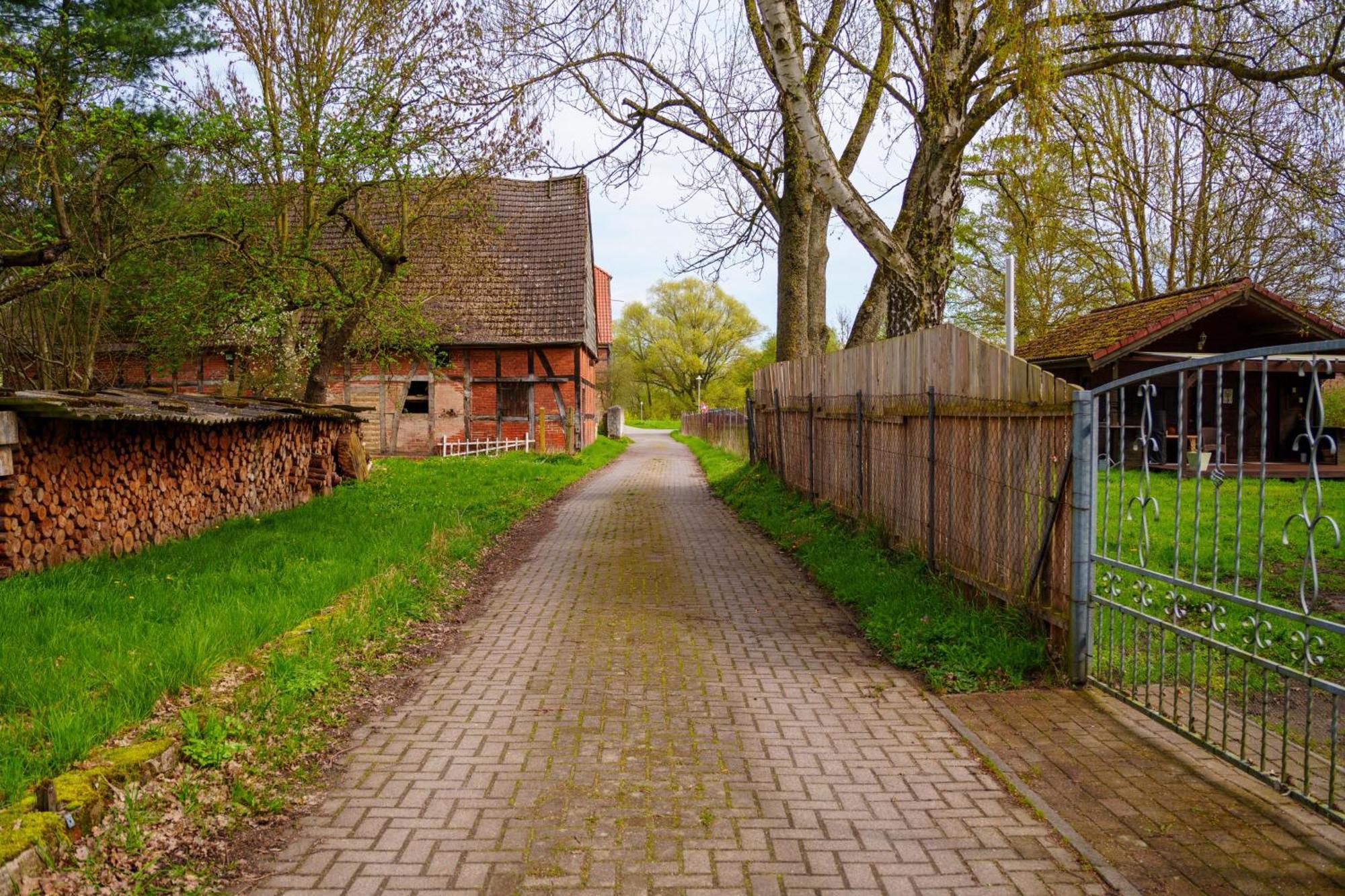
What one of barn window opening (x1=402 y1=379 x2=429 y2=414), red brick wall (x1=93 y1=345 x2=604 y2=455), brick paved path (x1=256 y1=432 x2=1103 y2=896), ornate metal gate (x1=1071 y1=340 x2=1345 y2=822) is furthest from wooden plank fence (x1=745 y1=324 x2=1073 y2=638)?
barn window opening (x1=402 y1=379 x2=429 y2=414)

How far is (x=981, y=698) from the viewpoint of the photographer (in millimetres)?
5281

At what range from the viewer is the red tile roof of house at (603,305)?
4606 cm

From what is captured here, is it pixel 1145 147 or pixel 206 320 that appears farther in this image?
pixel 1145 147

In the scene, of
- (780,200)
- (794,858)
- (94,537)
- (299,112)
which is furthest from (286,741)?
(780,200)

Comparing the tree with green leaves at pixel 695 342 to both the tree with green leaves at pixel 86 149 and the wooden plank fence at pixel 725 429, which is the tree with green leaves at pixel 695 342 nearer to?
the wooden plank fence at pixel 725 429

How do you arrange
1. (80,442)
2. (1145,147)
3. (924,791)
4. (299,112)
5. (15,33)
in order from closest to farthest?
1. (924,791)
2. (80,442)
3. (15,33)
4. (299,112)
5. (1145,147)

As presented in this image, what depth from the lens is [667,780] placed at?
4094 mm

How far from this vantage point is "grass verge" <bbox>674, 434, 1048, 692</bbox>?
5.62 m

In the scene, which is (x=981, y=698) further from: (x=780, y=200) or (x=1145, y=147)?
(x=1145, y=147)

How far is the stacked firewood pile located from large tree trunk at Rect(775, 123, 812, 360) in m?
8.73

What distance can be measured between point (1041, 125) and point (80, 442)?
8.84 m

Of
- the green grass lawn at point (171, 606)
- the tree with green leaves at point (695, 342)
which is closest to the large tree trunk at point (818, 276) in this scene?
the green grass lawn at point (171, 606)

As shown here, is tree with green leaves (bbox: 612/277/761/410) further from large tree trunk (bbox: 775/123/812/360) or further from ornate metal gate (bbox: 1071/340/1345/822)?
ornate metal gate (bbox: 1071/340/1345/822)

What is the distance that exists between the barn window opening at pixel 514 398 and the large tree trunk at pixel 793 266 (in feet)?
42.5
